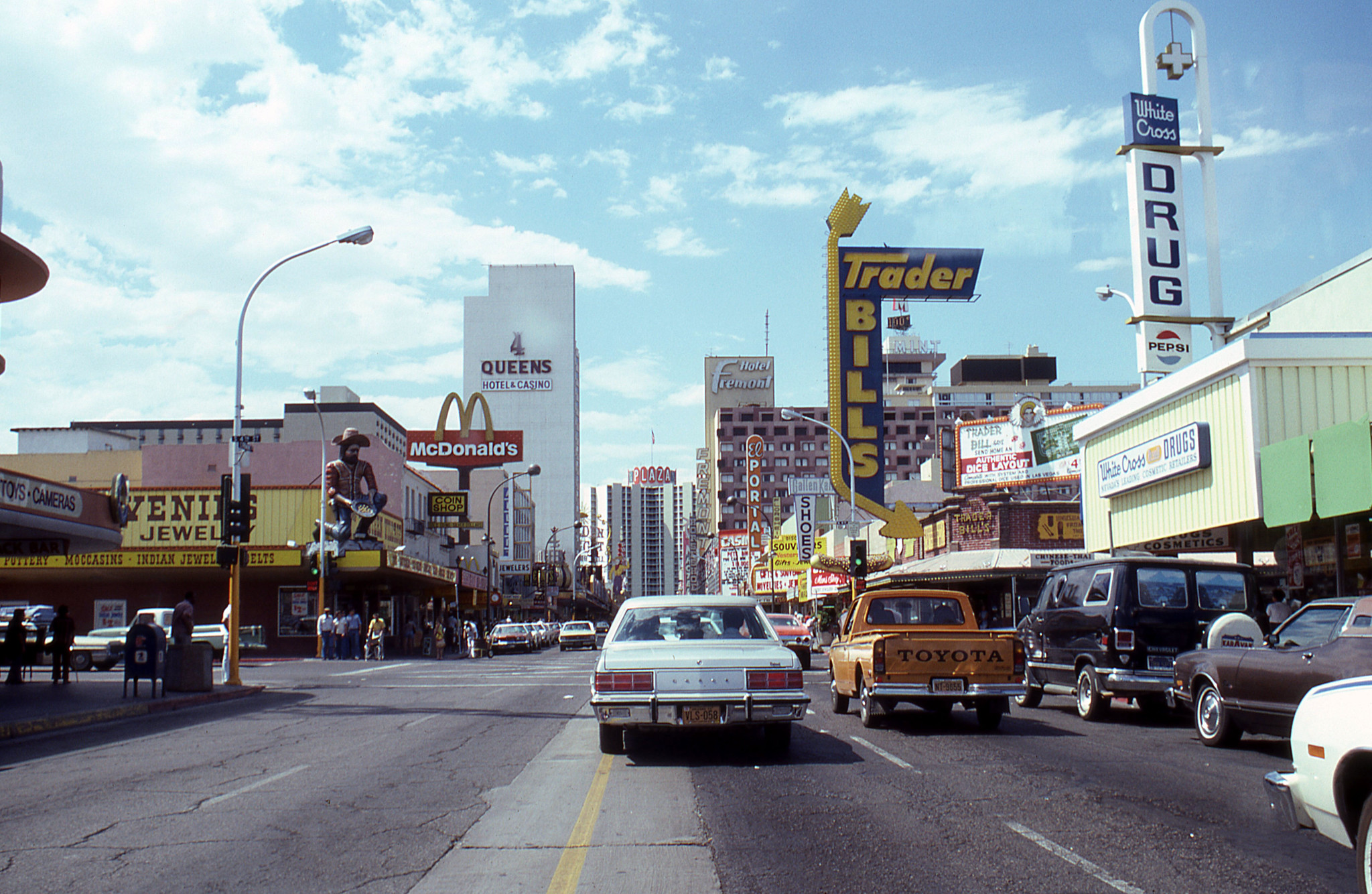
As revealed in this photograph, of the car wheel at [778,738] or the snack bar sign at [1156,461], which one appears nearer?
the car wheel at [778,738]

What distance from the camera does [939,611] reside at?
15539 millimetres

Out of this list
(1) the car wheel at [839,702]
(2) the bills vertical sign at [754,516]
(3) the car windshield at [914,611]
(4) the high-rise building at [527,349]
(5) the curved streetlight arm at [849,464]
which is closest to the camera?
(3) the car windshield at [914,611]

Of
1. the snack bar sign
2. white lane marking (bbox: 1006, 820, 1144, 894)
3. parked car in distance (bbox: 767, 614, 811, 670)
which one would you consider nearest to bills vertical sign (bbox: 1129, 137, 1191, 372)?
the snack bar sign

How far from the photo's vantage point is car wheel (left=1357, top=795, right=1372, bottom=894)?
4992mm

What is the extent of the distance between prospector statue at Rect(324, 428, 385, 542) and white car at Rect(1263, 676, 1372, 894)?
46.5 meters

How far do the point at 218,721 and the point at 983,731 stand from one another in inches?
444

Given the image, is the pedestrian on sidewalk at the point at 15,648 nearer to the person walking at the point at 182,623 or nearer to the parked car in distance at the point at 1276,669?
the person walking at the point at 182,623

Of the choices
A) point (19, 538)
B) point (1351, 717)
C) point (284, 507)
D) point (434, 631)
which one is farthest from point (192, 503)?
point (1351, 717)

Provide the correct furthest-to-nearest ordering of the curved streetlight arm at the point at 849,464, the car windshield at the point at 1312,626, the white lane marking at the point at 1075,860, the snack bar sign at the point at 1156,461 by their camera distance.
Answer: the curved streetlight arm at the point at 849,464
the snack bar sign at the point at 1156,461
the car windshield at the point at 1312,626
the white lane marking at the point at 1075,860

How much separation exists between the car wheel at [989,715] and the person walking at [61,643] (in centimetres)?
2078

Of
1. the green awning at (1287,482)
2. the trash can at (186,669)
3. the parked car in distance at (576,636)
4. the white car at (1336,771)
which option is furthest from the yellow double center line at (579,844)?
the parked car in distance at (576,636)

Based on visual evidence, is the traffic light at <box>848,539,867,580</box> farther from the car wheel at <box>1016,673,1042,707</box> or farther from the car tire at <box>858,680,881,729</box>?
the car tire at <box>858,680,881,729</box>

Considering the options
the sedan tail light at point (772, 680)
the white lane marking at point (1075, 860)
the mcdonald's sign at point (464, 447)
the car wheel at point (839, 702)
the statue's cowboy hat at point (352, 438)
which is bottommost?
the car wheel at point (839, 702)

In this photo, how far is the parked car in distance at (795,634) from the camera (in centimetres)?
2842
